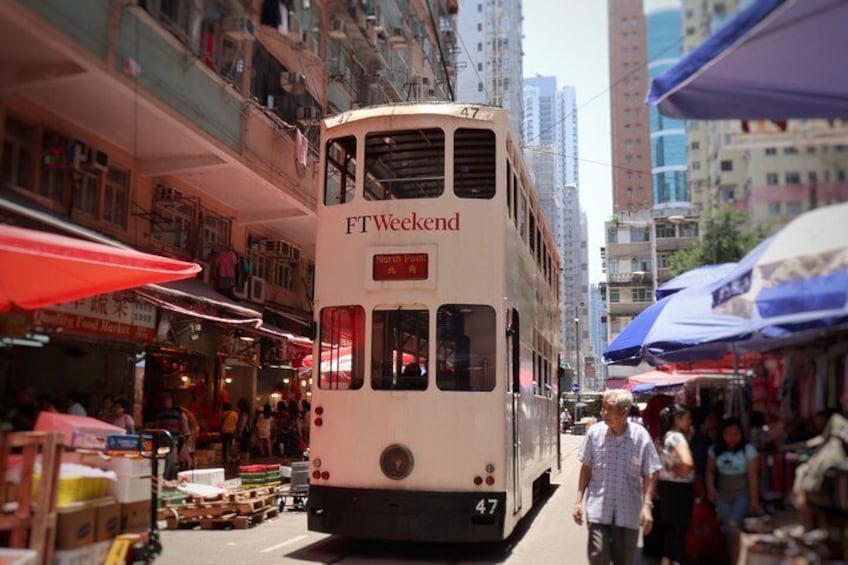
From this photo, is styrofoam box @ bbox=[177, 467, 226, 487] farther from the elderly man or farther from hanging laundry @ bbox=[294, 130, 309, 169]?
hanging laundry @ bbox=[294, 130, 309, 169]

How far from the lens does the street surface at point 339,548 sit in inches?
319

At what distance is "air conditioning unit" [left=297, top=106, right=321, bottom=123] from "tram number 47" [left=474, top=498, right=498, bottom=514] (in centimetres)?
1179

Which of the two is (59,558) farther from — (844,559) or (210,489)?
(210,489)

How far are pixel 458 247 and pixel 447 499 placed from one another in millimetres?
2571

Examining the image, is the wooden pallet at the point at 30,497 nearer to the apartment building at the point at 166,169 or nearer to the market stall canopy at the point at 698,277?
the apartment building at the point at 166,169

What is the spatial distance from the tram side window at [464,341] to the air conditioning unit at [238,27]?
3.28m

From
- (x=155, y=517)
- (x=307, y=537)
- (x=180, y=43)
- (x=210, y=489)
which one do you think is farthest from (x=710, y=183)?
(x=210, y=489)

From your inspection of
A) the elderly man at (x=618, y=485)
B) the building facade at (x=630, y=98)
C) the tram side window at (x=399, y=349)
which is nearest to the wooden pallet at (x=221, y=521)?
the tram side window at (x=399, y=349)

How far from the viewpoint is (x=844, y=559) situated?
3506mm

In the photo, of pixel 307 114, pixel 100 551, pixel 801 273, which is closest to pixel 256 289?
pixel 307 114

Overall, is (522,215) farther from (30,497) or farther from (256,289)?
(256,289)

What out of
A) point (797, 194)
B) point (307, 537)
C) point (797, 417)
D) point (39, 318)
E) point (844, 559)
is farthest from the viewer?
point (307, 537)

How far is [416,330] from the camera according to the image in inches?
319

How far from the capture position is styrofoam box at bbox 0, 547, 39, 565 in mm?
4074
